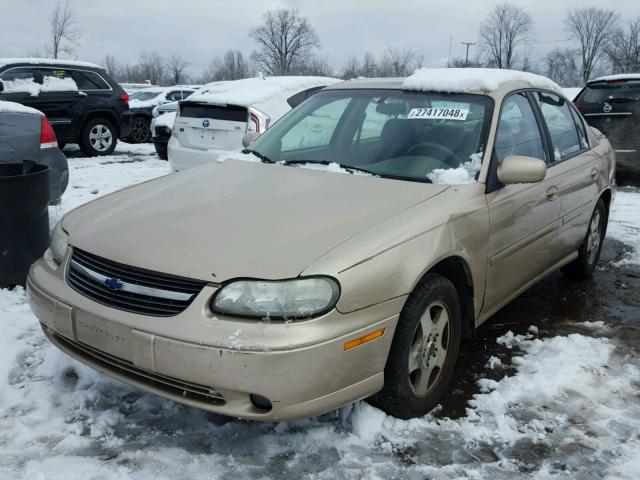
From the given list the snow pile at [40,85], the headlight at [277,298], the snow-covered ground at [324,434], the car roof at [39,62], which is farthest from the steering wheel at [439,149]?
the car roof at [39,62]

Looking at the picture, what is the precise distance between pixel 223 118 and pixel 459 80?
3.72 meters

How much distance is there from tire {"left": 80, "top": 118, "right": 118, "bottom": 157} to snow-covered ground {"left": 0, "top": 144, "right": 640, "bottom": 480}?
29.0 feet

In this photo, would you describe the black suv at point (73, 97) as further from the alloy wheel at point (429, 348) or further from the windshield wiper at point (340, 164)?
the alloy wheel at point (429, 348)

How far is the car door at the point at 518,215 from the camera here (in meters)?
3.29

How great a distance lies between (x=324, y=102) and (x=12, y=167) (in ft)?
8.09

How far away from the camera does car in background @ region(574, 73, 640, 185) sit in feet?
28.2

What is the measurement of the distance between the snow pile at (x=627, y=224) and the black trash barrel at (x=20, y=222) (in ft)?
16.2

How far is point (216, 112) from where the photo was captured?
22.5 feet

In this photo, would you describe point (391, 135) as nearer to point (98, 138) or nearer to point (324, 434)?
point (324, 434)

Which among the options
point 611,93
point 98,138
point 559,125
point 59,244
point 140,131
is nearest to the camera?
point 59,244

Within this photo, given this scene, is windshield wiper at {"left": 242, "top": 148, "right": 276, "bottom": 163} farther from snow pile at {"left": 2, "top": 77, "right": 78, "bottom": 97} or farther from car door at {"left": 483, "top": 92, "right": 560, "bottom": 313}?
snow pile at {"left": 2, "top": 77, "right": 78, "bottom": 97}

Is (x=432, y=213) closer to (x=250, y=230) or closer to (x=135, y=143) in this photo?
(x=250, y=230)

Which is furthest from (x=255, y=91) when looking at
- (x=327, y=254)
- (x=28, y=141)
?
(x=327, y=254)

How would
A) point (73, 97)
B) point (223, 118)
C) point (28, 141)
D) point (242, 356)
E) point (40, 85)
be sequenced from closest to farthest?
1. point (242, 356)
2. point (28, 141)
3. point (223, 118)
4. point (40, 85)
5. point (73, 97)
